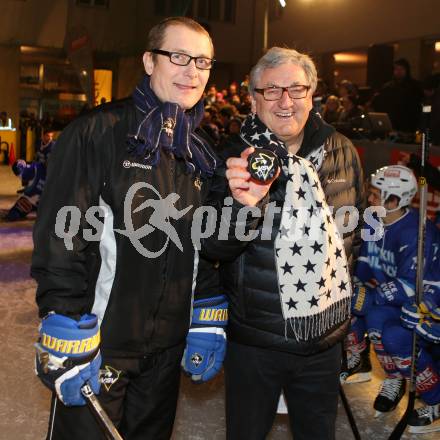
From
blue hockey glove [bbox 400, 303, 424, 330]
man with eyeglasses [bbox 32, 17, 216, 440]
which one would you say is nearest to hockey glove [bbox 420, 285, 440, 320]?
blue hockey glove [bbox 400, 303, 424, 330]

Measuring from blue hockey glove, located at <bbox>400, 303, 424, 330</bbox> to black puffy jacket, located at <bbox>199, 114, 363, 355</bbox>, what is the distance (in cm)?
96

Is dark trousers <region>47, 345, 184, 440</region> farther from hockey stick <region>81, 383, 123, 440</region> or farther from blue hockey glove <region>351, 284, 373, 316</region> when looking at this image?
blue hockey glove <region>351, 284, 373, 316</region>

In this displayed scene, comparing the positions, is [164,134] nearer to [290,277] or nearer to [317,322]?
[290,277]

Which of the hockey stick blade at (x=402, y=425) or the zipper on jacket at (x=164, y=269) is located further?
the hockey stick blade at (x=402, y=425)

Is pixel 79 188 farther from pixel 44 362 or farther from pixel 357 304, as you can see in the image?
pixel 357 304

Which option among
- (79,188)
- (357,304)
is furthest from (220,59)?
(79,188)

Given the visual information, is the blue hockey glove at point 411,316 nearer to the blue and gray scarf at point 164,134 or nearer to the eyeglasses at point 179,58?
the blue and gray scarf at point 164,134

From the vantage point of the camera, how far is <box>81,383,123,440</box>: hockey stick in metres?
2.00

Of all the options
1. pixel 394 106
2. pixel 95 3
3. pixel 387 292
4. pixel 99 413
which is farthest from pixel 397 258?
pixel 95 3

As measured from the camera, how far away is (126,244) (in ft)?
7.01

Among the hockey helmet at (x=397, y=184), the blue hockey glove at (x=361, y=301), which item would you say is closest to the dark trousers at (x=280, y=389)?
the blue hockey glove at (x=361, y=301)

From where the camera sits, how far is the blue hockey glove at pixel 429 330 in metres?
3.37

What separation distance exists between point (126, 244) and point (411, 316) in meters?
1.92

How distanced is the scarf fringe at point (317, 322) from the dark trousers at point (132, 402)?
45 centimetres
